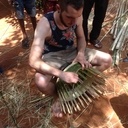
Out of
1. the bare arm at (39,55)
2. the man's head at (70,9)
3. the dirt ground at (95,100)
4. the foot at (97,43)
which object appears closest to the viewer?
the man's head at (70,9)

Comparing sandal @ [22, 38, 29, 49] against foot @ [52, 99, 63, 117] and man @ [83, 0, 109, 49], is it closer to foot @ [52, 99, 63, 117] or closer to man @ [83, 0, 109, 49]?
man @ [83, 0, 109, 49]

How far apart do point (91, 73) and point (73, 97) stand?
0.98 feet

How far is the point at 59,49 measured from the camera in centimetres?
273

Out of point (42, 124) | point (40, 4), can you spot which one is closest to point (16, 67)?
point (42, 124)

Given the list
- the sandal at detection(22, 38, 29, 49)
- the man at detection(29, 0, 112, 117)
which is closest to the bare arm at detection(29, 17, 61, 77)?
the man at detection(29, 0, 112, 117)

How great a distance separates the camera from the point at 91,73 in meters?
2.68

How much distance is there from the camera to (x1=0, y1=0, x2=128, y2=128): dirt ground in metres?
2.63

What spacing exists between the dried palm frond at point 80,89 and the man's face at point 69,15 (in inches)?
16.1

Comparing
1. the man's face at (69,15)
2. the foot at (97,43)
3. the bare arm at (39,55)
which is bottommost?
the foot at (97,43)

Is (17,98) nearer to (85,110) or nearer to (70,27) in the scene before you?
(85,110)

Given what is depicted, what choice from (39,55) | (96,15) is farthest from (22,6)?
(39,55)

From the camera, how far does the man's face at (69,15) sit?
7.40 ft

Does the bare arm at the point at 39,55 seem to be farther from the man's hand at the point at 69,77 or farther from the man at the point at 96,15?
the man at the point at 96,15

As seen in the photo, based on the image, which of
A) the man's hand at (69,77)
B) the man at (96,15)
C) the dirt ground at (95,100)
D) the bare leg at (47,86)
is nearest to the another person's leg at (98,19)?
the man at (96,15)
